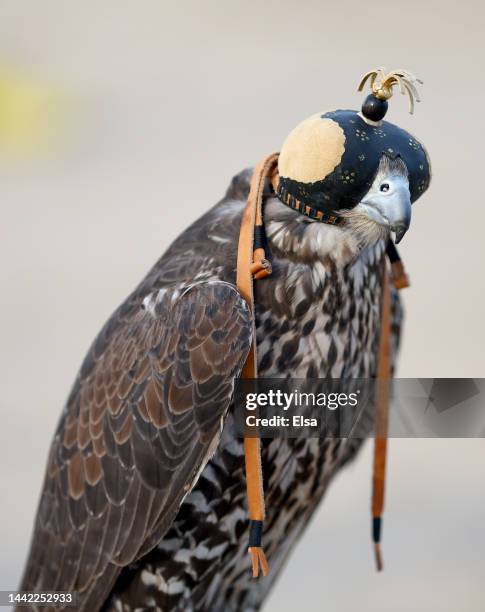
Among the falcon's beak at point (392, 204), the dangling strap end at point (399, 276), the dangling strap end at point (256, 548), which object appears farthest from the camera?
the dangling strap end at point (399, 276)

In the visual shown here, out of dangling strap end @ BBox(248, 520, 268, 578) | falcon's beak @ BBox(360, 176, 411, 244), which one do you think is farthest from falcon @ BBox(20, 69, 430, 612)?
dangling strap end @ BBox(248, 520, 268, 578)

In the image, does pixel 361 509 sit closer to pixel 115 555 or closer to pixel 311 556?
pixel 311 556

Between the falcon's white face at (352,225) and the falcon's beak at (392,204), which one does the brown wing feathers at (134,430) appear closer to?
the falcon's white face at (352,225)

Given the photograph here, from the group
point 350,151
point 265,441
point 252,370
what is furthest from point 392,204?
point 265,441

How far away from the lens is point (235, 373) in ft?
7.49

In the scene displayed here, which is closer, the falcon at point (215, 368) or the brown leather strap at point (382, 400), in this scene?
the falcon at point (215, 368)

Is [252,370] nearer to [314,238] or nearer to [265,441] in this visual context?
[265,441]

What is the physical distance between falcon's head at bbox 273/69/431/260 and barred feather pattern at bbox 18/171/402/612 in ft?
→ 0.40

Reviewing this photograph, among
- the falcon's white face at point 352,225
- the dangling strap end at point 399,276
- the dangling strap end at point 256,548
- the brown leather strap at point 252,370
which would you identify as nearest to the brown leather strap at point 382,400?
the dangling strap end at point 399,276

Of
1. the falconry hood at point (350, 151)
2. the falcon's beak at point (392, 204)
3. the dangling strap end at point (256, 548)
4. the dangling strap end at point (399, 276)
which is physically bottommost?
the dangling strap end at point (256, 548)

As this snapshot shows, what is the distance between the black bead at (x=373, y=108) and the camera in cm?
218

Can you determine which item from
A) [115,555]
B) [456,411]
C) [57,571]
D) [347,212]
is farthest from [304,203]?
[57,571]

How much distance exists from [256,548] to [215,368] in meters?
0.37

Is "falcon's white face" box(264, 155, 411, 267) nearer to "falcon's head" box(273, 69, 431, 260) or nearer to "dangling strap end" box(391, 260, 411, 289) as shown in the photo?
"falcon's head" box(273, 69, 431, 260)
